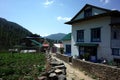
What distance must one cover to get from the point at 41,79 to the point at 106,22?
46.3ft

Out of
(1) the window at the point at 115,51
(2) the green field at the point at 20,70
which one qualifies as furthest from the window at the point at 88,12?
(2) the green field at the point at 20,70

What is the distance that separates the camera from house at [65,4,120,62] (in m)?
20.0

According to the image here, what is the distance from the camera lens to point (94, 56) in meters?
22.9

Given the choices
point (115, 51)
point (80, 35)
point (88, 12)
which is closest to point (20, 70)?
point (115, 51)

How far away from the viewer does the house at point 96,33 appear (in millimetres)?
20016

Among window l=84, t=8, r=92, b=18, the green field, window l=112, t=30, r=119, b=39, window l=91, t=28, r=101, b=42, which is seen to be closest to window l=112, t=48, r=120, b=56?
window l=112, t=30, r=119, b=39

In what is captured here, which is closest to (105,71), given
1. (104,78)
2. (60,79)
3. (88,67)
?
(104,78)

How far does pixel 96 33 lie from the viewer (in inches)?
893

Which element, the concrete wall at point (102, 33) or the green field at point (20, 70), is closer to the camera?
the green field at point (20, 70)

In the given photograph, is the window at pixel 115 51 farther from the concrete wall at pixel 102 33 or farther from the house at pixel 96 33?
the concrete wall at pixel 102 33

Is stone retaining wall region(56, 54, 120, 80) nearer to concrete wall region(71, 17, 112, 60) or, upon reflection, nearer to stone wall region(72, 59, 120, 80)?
stone wall region(72, 59, 120, 80)

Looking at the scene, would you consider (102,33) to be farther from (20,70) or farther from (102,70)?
(20,70)

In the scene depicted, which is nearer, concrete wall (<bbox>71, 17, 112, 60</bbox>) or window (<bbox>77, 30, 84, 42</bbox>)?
concrete wall (<bbox>71, 17, 112, 60</bbox>)

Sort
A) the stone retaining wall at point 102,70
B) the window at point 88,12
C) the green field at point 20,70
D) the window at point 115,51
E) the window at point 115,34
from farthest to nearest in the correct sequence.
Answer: the window at point 88,12 < the window at point 115,34 < the window at point 115,51 < the stone retaining wall at point 102,70 < the green field at point 20,70
